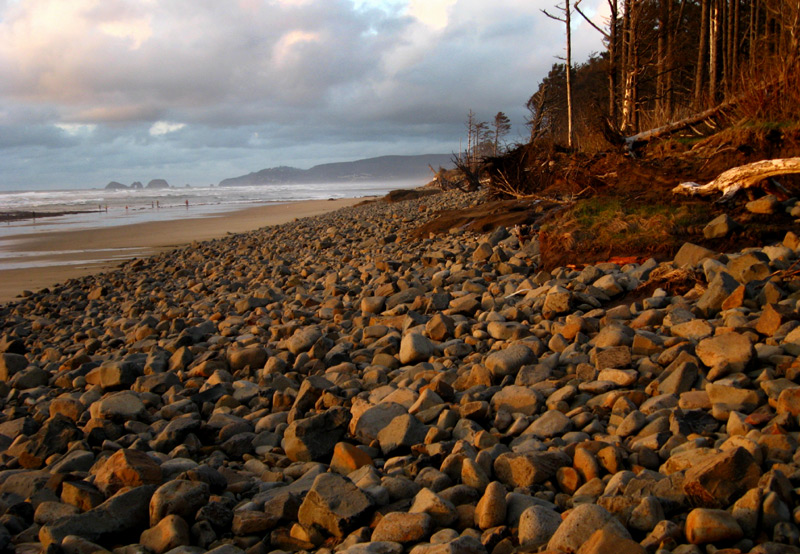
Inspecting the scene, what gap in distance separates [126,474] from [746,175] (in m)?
5.56

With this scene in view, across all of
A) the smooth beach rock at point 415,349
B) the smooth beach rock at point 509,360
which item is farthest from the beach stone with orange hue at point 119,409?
the smooth beach rock at point 509,360

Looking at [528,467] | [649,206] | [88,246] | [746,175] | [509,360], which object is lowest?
[528,467]

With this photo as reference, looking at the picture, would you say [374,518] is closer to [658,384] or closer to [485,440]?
[485,440]

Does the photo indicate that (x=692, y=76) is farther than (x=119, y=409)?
Yes

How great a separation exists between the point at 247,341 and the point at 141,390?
0.98m

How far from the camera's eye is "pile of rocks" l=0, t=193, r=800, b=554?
1.75m

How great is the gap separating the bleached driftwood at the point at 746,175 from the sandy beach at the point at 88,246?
380 inches

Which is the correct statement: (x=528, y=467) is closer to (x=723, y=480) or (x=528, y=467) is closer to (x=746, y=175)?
(x=723, y=480)

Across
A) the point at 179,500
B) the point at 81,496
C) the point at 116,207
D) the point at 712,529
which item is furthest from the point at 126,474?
the point at 116,207

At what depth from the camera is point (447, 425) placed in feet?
8.40

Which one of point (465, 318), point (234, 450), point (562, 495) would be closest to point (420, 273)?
point (465, 318)

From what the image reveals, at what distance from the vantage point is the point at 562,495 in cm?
196

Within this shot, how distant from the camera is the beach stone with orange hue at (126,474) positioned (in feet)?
7.32

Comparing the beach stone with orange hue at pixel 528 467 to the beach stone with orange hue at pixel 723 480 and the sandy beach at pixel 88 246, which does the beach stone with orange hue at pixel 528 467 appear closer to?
the beach stone with orange hue at pixel 723 480
